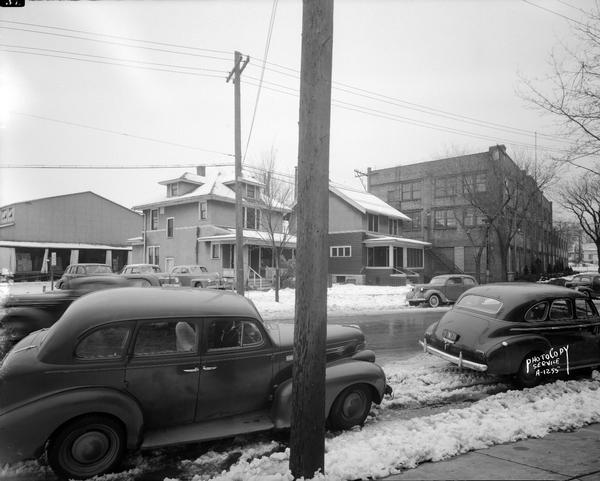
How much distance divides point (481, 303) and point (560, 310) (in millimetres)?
1299

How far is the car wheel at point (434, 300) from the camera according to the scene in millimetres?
20020

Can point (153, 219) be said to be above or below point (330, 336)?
above

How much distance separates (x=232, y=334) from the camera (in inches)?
189

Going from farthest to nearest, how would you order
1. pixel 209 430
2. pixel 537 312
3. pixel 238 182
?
pixel 238 182, pixel 537 312, pixel 209 430

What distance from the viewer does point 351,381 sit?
5.09m

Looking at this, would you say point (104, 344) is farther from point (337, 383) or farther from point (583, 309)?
point (583, 309)

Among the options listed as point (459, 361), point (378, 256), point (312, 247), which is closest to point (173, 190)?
point (378, 256)

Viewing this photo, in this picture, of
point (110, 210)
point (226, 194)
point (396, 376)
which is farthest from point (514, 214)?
point (110, 210)

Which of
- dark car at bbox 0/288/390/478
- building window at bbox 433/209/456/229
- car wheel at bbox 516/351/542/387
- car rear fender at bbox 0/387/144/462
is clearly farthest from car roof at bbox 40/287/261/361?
building window at bbox 433/209/456/229

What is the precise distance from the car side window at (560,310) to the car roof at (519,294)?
116 millimetres

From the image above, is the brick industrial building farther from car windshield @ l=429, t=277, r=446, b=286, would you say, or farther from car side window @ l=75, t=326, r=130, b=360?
car side window @ l=75, t=326, r=130, b=360

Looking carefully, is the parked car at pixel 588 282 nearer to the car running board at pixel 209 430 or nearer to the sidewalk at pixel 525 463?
the sidewalk at pixel 525 463

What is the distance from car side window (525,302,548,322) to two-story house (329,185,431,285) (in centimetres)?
2727

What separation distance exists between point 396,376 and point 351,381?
2.78m
